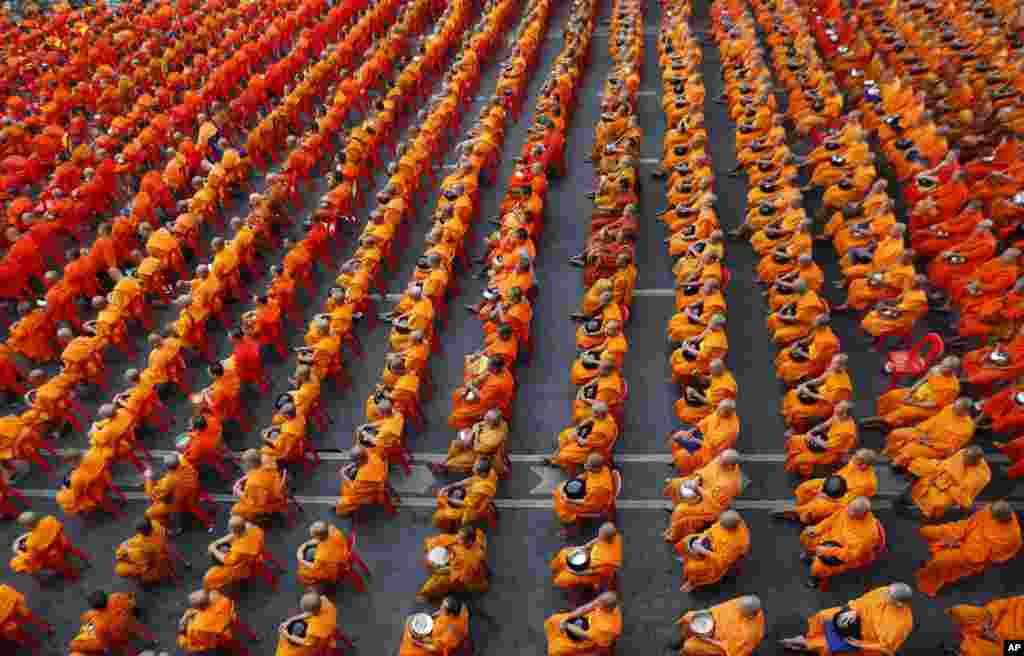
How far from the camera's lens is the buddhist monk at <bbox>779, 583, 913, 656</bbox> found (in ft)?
24.1

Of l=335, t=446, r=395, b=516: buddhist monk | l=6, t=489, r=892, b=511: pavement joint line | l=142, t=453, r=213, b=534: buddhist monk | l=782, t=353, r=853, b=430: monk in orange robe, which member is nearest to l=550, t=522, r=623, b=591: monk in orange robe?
l=6, t=489, r=892, b=511: pavement joint line

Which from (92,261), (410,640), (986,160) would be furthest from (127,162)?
(986,160)

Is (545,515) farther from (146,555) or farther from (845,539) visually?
(146,555)

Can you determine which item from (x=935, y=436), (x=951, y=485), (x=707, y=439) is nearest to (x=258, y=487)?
(x=707, y=439)

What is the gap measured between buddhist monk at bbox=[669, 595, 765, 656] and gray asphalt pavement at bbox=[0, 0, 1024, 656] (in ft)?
4.26

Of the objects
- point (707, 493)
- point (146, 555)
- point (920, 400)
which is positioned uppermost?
point (920, 400)

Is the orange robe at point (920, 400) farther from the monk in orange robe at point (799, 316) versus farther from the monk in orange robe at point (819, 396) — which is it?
the monk in orange robe at point (799, 316)

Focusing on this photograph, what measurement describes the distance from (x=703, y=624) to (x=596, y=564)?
1.40 metres

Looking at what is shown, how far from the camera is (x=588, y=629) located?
26.0ft

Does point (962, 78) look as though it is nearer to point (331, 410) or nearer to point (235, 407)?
point (331, 410)

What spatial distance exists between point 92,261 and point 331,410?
6360mm

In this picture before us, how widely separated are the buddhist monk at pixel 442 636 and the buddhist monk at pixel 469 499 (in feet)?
4.78

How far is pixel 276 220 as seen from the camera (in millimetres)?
16312

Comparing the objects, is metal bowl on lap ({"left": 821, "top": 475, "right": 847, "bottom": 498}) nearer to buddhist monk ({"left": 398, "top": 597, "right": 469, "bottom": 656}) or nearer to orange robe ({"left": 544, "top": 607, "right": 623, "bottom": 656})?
orange robe ({"left": 544, "top": 607, "right": 623, "bottom": 656})
